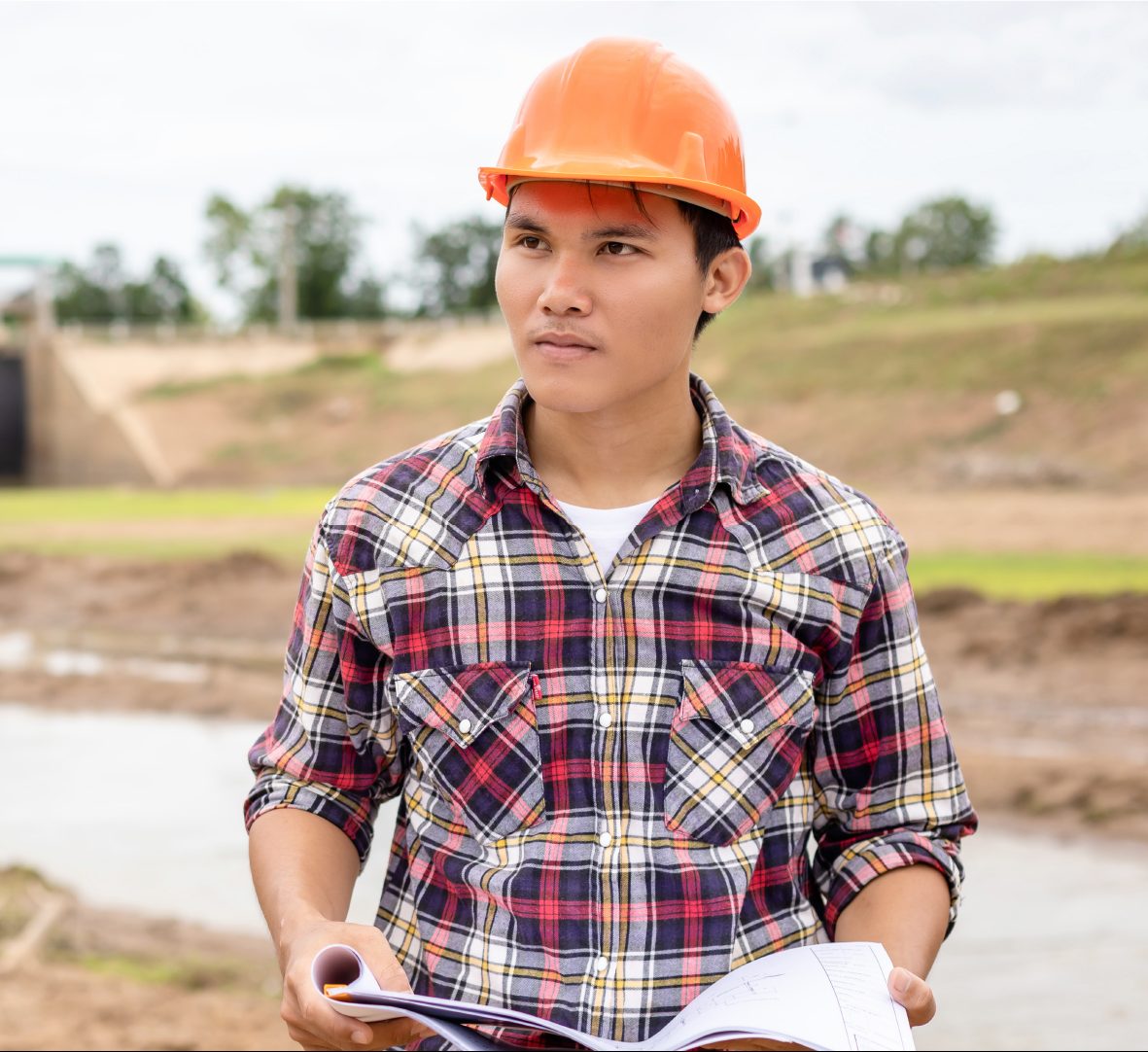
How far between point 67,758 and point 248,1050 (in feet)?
15.1

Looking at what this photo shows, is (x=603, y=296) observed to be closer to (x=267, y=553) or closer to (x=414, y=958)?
(x=414, y=958)

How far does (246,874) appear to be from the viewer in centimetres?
615

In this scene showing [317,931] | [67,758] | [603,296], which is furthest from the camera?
[67,758]

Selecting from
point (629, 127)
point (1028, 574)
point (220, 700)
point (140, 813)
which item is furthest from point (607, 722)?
point (1028, 574)

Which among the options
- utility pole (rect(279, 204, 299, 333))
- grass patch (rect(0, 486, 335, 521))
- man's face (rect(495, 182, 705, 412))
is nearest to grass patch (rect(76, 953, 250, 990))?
man's face (rect(495, 182, 705, 412))

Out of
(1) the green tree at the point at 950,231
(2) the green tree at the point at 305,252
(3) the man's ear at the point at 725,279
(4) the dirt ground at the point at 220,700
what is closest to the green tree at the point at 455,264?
(2) the green tree at the point at 305,252

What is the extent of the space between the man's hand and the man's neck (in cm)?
62

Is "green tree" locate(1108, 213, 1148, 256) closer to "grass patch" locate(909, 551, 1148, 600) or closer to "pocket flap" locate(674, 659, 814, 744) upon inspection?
"grass patch" locate(909, 551, 1148, 600)

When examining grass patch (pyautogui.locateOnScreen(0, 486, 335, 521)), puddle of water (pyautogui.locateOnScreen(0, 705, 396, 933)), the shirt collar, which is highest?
the shirt collar

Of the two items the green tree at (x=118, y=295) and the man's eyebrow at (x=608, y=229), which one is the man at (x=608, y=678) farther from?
the green tree at (x=118, y=295)

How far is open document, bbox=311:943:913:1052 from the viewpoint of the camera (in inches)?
58.6

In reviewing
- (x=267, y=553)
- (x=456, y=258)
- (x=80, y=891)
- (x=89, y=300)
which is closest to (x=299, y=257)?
(x=456, y=258)

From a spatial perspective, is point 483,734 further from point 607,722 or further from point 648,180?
point 648,180

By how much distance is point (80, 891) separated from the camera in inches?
233
